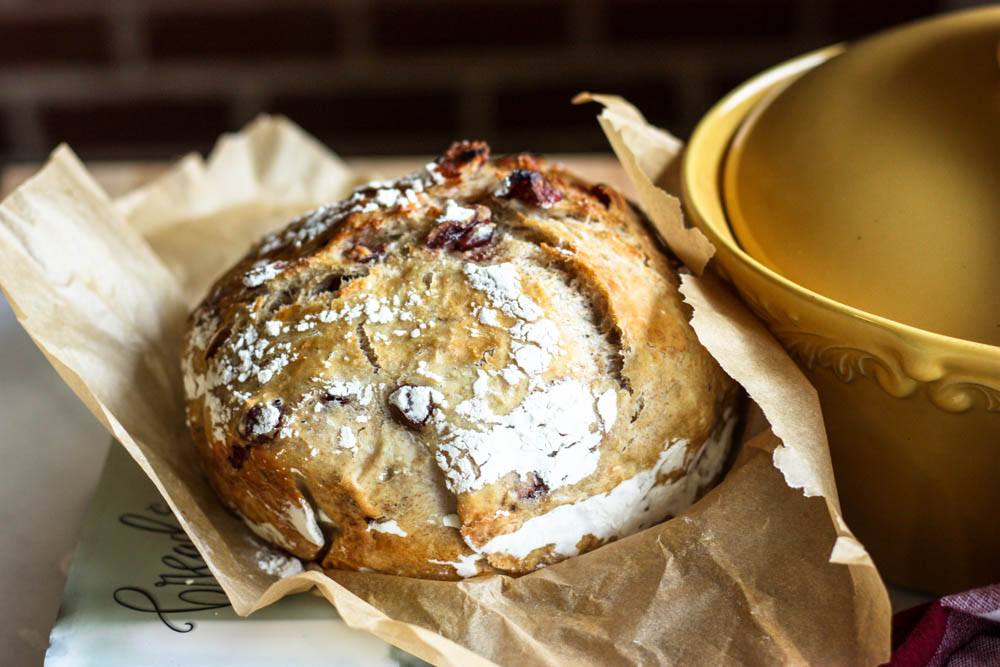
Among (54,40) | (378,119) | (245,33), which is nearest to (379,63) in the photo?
(378,119)

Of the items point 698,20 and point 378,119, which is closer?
point 698,20

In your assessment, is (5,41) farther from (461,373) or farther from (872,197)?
(872,197)

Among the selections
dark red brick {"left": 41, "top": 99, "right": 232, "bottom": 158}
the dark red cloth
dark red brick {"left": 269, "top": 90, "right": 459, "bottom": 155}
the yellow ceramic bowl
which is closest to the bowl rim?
the yellow ceramic bowl

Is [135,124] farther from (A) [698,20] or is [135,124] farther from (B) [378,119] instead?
(A) [698,20]

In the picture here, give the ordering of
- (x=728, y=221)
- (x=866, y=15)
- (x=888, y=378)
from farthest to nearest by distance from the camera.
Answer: (x=866, y=15), (x=728, y=221), (x=888, y=378)

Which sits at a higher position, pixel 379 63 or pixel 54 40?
pixel 54 40

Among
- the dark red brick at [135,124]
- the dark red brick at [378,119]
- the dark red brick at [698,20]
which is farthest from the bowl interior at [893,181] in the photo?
the dark red brick at [135,124]

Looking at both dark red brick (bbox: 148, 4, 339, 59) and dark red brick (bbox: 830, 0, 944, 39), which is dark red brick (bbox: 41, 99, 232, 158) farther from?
dark red brick (bbox: 830, 0, 944, 39)
